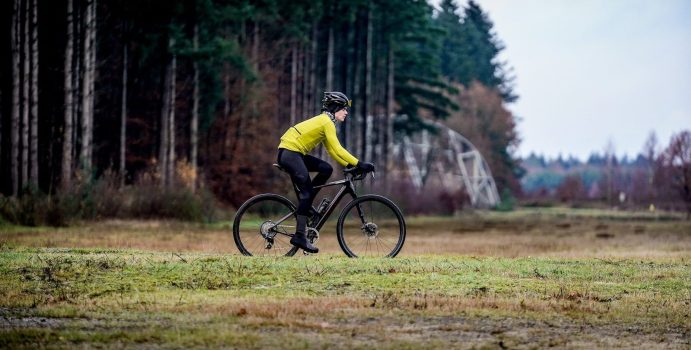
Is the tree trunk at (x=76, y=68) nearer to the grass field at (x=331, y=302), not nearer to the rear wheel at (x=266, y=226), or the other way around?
the rear wheel at (x=266, y=226)

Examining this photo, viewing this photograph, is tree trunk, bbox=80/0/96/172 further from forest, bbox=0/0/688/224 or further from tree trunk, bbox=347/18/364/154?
tree trunk, bbox=347/18/364/154

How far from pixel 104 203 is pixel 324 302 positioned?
21412mm

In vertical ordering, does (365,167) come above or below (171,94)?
below

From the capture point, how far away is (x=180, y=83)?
1938 inches

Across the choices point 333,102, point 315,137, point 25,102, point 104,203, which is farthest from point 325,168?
point 25,102

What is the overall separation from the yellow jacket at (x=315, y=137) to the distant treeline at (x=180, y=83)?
15.7 m

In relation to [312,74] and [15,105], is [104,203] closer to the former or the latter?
[15,105]

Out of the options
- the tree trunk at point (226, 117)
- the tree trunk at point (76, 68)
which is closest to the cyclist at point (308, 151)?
the tree trunk at point (76, 68)

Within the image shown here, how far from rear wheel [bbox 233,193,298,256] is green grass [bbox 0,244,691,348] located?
1.86ft

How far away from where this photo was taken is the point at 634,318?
9516 mm

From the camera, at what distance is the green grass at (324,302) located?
804 centimetres

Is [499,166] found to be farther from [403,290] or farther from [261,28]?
[403,290]

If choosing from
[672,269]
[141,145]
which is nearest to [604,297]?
[672,269]

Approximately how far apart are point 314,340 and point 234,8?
116 feet
